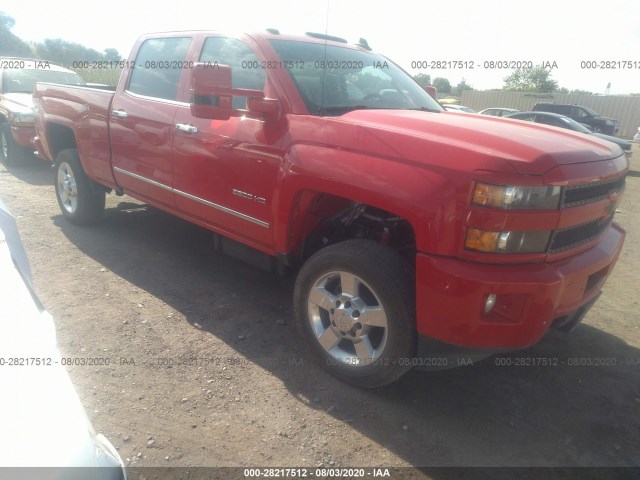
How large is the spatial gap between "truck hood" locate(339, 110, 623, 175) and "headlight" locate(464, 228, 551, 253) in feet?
0.93

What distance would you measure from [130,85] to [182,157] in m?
1.28

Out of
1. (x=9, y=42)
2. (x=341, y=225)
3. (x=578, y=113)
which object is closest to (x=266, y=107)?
(x=341, y=225)

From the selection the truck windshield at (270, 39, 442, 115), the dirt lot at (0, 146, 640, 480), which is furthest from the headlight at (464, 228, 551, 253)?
the truck windshield at (270, 39, 442, 115)

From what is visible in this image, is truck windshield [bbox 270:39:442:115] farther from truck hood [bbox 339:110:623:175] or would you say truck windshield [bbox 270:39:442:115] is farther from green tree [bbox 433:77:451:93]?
green tree [bbox 433:77:451:93]

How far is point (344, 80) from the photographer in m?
3.41

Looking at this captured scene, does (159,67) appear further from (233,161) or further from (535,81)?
(535,81)

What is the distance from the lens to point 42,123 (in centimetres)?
552

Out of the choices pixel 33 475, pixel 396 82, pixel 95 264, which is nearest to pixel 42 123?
pixel 95 264

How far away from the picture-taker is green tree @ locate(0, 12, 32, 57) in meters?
32.2

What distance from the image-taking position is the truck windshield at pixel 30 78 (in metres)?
8.55

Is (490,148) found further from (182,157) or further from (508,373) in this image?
(182,157)

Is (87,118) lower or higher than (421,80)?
lower

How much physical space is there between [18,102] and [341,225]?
23.6 feet

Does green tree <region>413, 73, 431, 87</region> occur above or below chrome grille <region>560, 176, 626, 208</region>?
above
